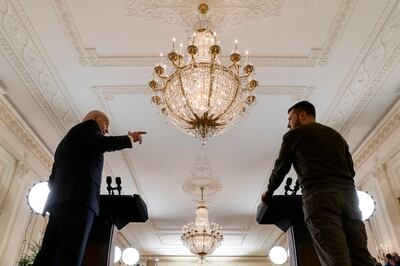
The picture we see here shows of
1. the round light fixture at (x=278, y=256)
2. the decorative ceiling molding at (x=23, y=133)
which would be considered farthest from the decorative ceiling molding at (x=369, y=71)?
the round light fixture at (x=278, y=256)

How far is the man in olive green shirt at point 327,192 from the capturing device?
1.43 metres

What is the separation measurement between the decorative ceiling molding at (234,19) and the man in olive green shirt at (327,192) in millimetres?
1693

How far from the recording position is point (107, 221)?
212cm

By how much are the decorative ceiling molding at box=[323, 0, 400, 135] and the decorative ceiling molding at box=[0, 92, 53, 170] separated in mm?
4161

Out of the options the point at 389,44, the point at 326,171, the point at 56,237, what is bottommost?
the point at 56,237

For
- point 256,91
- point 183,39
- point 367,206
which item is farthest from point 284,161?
point 367,206

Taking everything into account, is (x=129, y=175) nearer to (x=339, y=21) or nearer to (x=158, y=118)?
(x=158, y=118)

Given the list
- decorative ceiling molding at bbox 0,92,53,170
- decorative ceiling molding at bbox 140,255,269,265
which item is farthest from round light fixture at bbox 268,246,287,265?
decorative ceiling molding at bbox 0,92,53,170

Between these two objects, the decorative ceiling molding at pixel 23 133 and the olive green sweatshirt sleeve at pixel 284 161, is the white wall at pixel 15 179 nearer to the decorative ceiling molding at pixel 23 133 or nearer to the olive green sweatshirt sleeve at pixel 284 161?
the decorative ceiling molding at pixel 23 133

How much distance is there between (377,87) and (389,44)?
2.32 feet

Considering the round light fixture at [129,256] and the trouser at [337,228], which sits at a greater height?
the round light fixture at [129,256]

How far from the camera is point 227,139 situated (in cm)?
505

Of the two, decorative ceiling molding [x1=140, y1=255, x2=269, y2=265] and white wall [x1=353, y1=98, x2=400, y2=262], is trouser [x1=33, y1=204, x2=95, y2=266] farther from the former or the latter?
decorative ceiling molding [x1=140, y1=255, x2=269, y2=265]

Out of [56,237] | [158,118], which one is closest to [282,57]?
[158,118]
